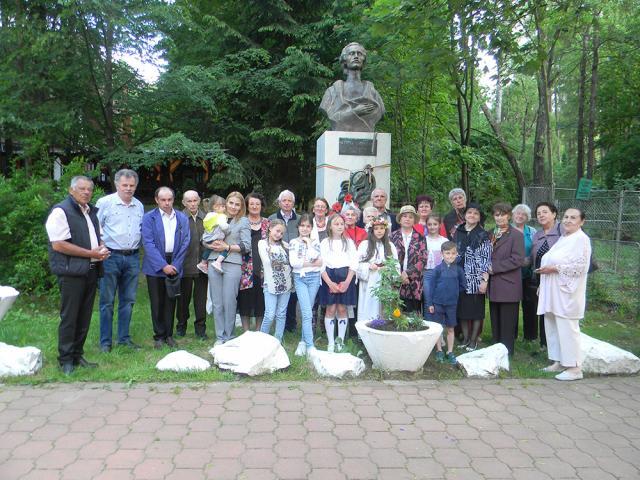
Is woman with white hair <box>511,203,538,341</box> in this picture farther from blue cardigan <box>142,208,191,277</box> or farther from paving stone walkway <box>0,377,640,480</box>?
blue cardigan <box>142,208,191,277</box>

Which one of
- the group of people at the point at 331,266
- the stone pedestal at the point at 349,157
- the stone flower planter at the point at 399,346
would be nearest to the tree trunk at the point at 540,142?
the stone pedestal at the point at 349,157

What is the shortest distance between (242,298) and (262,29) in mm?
8525

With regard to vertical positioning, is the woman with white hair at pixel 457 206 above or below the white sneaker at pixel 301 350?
above

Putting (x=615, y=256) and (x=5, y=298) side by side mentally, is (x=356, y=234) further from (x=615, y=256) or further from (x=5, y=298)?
(x=615, y=256)

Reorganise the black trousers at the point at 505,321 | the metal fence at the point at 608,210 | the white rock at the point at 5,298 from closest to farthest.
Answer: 1. the white rock at the point at 5,298
2. the black trousers at the point at 505,321
3. the metal fence at the point at 608,210

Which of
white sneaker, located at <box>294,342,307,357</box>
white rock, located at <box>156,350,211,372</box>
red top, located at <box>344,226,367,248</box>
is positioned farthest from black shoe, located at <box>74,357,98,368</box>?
red top, located at <box>344,226,367,248</box>

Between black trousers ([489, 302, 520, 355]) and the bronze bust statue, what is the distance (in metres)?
4.19

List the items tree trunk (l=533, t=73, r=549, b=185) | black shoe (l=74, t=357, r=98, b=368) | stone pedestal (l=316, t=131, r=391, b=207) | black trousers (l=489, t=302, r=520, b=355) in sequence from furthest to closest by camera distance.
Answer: tree trunk (l=533, t=73, r=549, b=185) → stone pedestal (l=316, t=131, r=391, b=207) → black trousers (l=489, t=302, r=520, b=355) → black shoe (l=74, t=357, r=98, b=368)

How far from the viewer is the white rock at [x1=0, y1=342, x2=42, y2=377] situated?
4.57 metres

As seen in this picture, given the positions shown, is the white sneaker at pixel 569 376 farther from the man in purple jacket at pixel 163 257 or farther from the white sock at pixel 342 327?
the man in purple jacket at pixel 163 257

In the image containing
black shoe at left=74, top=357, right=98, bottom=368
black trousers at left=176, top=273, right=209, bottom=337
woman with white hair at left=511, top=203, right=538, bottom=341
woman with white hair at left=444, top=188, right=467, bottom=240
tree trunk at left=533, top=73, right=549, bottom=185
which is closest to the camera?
black shoe at left=74, top=357, right=98, bottom=368

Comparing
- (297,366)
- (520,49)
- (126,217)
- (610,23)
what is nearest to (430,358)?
(297,366)

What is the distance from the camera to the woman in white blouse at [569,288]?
4840 millimetres

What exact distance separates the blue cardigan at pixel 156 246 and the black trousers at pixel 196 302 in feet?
1.57
